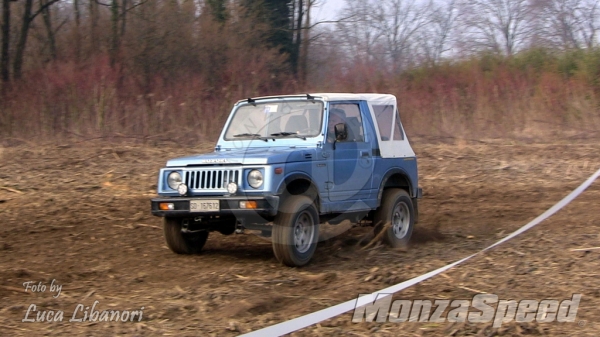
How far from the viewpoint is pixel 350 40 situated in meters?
33.5

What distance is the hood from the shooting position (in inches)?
293

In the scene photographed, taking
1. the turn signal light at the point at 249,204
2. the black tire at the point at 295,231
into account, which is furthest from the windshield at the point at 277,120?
the turn signal light at the point at 249,204

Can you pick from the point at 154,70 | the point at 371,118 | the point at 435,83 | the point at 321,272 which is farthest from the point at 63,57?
the point at 321,272

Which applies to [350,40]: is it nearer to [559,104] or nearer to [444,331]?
[559,104]

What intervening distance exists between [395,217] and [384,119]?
1277 millimetres

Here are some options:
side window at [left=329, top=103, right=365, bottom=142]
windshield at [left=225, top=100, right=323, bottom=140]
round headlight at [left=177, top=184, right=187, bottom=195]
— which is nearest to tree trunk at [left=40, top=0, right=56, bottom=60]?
windshield at [left=225, top=100, right=323, bottom=140]

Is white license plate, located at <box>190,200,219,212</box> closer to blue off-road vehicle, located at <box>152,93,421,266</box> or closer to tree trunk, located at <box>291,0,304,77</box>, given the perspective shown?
blue off-road vehicle, located at <box>152,93,421,266</box>

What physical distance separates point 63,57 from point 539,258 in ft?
55.7

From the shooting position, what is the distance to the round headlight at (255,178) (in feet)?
24.3

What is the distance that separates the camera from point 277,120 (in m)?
8.66

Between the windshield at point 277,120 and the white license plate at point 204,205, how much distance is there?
4.59ft

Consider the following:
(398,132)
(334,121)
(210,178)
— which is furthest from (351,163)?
(210,178)

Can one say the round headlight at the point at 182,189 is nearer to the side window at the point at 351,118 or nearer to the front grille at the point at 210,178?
the front grille at the point at 210,178

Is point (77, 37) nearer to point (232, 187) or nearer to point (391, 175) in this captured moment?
point (391, 175)
